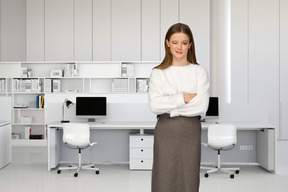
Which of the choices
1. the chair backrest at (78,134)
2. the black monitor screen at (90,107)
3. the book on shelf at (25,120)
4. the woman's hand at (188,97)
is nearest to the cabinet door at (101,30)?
the book on shelf at (25,120)

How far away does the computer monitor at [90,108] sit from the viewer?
553 centimetres

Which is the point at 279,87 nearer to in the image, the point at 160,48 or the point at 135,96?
the point at 160,48

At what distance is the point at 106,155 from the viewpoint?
18.8 ft

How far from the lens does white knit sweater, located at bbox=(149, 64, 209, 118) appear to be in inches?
70.9

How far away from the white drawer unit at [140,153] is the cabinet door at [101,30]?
3666mm

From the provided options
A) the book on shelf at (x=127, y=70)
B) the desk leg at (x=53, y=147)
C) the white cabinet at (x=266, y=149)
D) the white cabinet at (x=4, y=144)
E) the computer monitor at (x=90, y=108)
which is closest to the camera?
the white cabinet at (x=266, y=149)

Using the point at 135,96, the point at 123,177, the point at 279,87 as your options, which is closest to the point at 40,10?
the point at 135,96

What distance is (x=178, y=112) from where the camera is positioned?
182 centimetres

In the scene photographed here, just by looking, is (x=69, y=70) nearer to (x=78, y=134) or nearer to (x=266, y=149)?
(x=78, y=134)

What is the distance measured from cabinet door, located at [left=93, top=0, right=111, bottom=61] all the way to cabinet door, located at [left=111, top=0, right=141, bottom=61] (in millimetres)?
124

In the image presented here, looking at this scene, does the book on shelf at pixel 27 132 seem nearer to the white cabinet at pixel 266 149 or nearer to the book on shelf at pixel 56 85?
the book on shelf at pixel 56 85

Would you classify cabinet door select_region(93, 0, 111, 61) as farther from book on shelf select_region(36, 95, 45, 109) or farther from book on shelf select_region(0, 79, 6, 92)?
book on shelf select_region(0, 79, 6, 92)

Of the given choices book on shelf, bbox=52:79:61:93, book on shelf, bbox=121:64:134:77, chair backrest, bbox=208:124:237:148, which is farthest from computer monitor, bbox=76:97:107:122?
book on shelf, bbox=52:79:61:93

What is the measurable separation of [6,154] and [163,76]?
14.9ft
